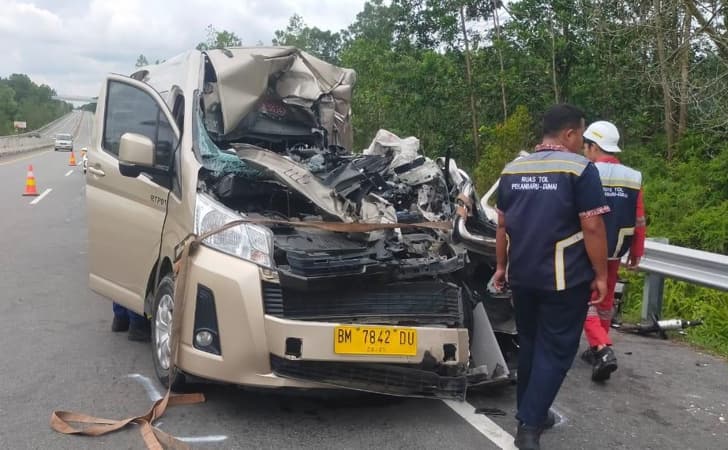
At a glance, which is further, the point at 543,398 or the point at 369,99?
the point at 369,99

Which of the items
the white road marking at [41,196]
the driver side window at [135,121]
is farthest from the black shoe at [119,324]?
the white road marking at [41,196]

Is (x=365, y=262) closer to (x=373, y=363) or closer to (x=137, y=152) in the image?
(x=373, y=363)

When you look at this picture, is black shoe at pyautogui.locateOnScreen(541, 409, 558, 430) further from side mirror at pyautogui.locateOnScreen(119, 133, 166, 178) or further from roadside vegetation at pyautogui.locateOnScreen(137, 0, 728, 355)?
roadside vegetation at pyautogui.locateOnScreen(137, 0, 728, 355)

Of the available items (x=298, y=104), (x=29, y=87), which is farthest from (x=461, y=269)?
(x=29, y=87)

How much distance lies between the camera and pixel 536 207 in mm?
3658

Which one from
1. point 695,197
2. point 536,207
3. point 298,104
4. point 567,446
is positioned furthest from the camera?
point 695,197

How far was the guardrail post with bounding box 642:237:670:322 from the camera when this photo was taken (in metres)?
6.70

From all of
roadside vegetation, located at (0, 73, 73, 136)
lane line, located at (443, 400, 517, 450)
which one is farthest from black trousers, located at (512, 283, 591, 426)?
roadside vegetation, located at (0, 73, 73, 136)

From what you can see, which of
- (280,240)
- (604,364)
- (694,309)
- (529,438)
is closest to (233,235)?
(280,240)

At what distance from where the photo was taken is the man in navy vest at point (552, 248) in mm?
3582

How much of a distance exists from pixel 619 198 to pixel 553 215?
5.18ft

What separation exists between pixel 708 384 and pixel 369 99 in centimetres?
1548

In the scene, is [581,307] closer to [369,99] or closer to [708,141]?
[708,141]

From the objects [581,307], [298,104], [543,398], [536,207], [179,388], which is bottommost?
[179,388]
